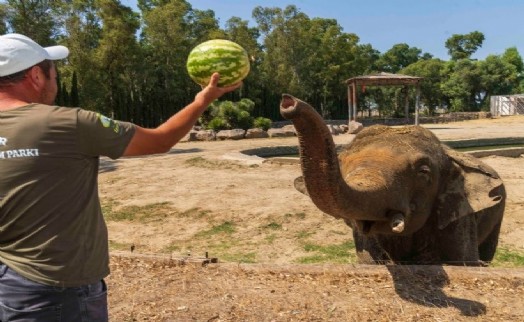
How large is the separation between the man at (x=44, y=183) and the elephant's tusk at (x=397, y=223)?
1.91 meters

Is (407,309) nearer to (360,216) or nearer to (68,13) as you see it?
(360,216)

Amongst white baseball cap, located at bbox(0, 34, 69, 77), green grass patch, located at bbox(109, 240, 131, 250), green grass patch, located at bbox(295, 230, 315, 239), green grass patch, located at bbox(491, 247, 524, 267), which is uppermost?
white baseball cap, located at bbox(0, 34, 69, 77)

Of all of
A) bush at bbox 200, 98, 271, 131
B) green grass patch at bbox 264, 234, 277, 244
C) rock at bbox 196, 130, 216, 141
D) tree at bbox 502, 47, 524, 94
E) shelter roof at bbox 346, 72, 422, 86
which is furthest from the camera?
tree at bbox 502, 47, 524, 94

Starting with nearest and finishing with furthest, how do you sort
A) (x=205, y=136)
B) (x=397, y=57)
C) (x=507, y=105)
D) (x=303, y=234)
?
(x=303, y=234), (x=205, y=136), (x=507, y=105), (x=397, y=57)

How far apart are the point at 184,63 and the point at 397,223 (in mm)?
34901

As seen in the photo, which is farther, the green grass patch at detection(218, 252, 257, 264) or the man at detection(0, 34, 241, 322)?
the green grass patch at detection(218, 252, 257, 264)

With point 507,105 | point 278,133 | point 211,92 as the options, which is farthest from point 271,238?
point 507,105

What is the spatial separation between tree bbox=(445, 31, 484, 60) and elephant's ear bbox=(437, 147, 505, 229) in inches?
3003

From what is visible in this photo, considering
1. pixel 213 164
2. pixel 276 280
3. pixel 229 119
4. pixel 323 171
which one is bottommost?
pixel 276 280

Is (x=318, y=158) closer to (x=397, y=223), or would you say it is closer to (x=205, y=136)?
(x=397, y=223)

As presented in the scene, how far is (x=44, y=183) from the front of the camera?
6.75ft

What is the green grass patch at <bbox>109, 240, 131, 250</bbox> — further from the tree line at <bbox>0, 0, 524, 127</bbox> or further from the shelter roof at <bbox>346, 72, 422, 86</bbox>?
the shelter roof at <bbox>346, 72, 422, 86</bbox>

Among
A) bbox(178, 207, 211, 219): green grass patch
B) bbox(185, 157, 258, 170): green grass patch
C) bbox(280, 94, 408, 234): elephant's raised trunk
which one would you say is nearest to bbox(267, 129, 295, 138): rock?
bbox(185, 157, 258, 170): green grass patch

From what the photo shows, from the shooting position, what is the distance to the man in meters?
2.02
